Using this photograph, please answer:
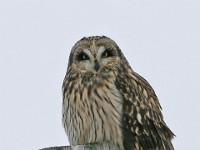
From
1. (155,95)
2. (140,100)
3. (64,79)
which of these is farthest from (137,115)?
(64,79)

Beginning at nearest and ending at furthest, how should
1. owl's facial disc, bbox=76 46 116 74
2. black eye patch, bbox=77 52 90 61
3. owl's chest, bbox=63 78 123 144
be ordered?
owl's chest, bbox=63 78 123 144 < owl's facial disc, bbox=76 46 116 74 < black eye patch, bbox=77 52 90 61

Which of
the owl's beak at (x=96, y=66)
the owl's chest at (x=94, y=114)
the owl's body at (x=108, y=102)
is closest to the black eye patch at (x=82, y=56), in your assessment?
the owl's body at (x=108, y=102)

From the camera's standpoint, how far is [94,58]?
223 inches

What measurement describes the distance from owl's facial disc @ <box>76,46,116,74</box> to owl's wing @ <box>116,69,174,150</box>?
0.25 metres

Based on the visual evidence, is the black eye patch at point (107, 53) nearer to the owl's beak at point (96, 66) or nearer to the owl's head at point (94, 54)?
the owl's head at point (94, 54)

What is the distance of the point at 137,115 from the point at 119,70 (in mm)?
697

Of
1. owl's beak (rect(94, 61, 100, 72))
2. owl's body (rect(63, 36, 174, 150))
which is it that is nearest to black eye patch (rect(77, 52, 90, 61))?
owl's body (rect(63, 36, 174, 150))

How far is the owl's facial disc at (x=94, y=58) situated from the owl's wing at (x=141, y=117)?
0.25 m

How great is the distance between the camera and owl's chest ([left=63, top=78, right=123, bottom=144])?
520 cm

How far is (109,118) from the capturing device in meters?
5.24

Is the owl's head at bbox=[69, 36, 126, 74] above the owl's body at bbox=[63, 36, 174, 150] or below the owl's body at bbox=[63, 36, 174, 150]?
above

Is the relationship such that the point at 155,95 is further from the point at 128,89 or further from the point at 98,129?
the point at 98,129

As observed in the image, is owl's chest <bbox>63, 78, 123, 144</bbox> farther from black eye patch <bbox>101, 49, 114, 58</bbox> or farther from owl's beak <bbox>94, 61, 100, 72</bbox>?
black eye patch <bbox>101, 49, 114, 58</bbox>

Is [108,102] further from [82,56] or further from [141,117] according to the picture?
[82,56]
